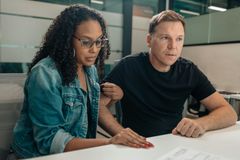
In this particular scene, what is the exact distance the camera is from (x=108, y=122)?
1.32m

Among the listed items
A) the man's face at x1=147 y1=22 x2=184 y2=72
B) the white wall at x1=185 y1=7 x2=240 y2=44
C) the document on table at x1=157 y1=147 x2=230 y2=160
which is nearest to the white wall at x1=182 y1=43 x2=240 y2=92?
the white wall at x1=185 y1=7 x2=240 y2=44

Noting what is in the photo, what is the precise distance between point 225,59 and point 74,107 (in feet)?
9.61

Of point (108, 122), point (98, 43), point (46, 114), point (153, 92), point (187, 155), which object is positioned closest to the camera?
point (187, 155)

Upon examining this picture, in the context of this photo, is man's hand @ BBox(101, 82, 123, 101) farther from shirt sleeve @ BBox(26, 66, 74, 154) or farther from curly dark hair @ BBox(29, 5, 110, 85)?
shirt sleeve @ BBox(26, 66, 74, 154)

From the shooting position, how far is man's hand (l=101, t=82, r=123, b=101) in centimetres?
139

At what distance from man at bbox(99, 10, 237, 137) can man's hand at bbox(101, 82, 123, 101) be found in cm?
1

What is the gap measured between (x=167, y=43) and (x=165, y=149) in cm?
79

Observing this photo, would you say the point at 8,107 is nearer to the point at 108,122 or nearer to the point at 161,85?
the point at 108,122

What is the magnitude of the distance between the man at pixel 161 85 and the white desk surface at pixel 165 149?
0.44m

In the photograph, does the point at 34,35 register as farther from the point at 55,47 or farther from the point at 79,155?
the point at 79,155

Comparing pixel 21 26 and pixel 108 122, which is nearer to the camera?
pixel 108 122

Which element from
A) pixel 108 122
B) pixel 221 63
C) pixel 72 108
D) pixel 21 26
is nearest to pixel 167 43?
pixel 108 122

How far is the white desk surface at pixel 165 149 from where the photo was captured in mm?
739

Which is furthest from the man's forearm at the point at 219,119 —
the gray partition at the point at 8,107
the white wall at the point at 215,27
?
the white wall at the point at 215,27
